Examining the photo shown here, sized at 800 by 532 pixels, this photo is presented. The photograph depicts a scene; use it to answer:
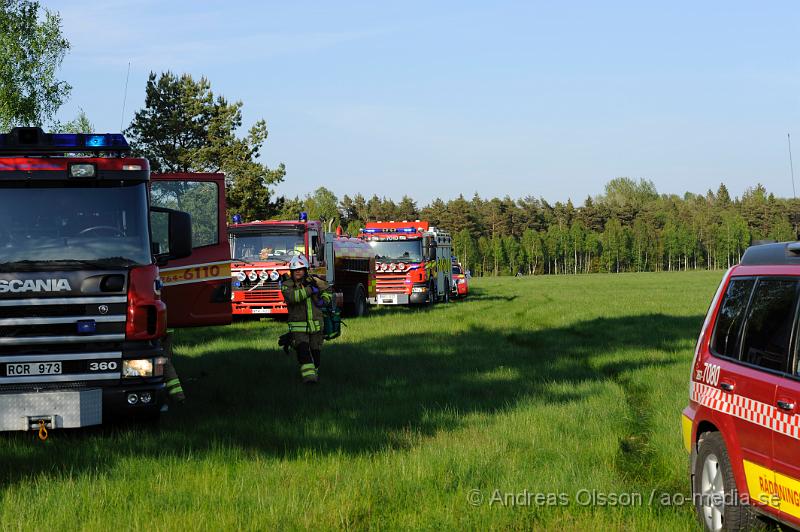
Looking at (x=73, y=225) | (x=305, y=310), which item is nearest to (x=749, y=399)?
(x=73, y=225)

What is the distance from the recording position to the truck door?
1211 centimetres

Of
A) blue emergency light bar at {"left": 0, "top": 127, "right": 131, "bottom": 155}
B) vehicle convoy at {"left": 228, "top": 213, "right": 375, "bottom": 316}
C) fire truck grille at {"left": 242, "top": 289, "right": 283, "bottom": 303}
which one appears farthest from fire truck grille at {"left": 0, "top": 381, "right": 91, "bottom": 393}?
fire truck grille at {"left": 242, "top": 289, "right": 283, "bottom": 303}

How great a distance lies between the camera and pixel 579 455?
8.48 m

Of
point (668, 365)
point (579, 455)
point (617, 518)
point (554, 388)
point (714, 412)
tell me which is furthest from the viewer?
point (668, 365)

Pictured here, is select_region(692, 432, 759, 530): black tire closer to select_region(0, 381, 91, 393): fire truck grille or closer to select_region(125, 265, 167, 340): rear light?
select_region(125, 265, 167, 340): rear light

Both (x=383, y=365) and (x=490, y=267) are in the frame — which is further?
(x=490, y=267)

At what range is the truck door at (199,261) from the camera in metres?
12.1

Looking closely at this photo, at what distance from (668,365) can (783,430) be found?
418 inches

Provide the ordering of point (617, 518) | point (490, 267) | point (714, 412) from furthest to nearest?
1. point (490, 267)
2. point (617, 518)
3. point (714, 412)

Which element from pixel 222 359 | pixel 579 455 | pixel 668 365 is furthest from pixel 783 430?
pixel 222 359

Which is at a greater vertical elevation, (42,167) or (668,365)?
(42,167)

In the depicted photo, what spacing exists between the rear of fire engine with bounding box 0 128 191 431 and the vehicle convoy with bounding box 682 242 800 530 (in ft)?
16.6

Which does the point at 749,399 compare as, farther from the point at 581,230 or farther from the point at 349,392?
the point at 581,230

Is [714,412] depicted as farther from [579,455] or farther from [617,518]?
[579,455]
